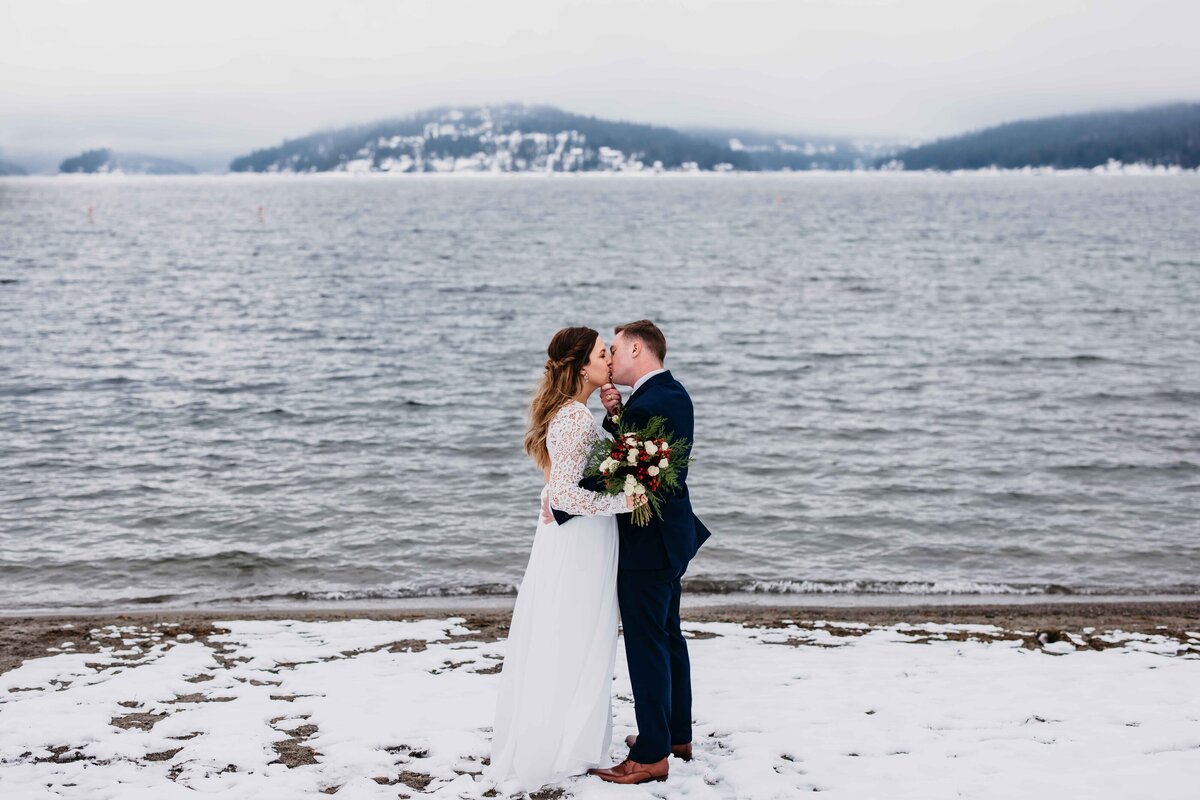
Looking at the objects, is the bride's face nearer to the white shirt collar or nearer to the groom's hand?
the groom's hand

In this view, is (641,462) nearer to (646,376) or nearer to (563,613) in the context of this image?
(646,376)

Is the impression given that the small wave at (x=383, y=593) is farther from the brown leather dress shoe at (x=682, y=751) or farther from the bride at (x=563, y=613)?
the bride at (x=563, y=613)

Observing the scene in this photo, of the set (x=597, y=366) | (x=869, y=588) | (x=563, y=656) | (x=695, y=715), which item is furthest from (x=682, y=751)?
(x=869, y=588)

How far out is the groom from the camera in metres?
5.76

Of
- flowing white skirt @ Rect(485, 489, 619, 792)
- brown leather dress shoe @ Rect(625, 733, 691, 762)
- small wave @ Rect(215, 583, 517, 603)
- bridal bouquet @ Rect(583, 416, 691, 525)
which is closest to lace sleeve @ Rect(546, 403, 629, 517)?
bridal bouquet @ Rect(583, 416, 691, 525)

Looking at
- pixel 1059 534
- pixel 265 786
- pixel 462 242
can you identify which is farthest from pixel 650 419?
pixel 462 242

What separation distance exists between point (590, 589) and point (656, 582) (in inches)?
16.3

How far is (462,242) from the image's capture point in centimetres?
7162

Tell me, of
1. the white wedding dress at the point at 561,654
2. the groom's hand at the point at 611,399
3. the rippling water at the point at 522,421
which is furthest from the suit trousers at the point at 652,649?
the rippling water at the point at 522,421

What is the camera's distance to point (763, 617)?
1074 centimetres

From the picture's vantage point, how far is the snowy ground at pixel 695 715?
6.11 metres

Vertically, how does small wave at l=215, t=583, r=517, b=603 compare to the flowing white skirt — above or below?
below

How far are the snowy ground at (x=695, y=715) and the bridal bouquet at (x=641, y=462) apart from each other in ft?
6.52

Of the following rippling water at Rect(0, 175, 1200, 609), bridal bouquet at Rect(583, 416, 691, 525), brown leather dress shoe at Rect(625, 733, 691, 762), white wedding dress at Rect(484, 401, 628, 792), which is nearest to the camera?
bridal bouquet at Rect(583, 416, 691, 525)
